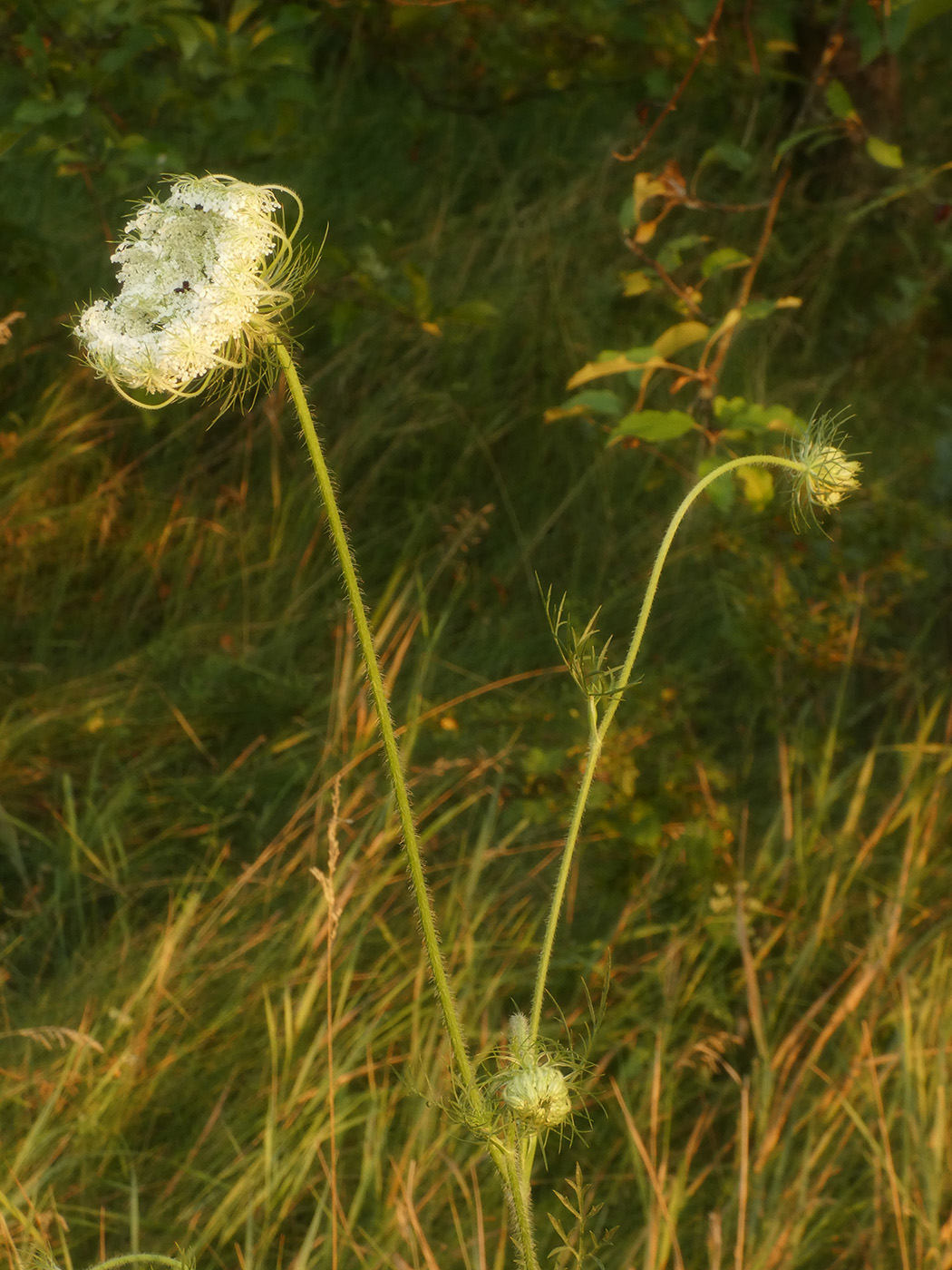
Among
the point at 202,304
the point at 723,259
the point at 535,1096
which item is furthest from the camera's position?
the point at 723,259

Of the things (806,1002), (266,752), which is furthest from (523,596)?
(806,1002)

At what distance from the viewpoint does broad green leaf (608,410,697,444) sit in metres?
1.95

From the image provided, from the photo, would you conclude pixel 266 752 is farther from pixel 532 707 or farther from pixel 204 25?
pixel 204 25

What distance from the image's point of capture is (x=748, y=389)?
3.25m

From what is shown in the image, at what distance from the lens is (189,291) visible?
0.91 m

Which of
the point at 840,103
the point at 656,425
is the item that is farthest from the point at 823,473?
the point at 840,103

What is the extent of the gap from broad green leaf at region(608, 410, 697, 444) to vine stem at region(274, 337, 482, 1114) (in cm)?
105

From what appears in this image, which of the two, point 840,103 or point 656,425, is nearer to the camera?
point 656,425

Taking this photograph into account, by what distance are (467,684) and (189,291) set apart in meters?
1.87

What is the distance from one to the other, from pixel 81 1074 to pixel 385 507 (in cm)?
160

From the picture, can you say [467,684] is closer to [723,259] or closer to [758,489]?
[758,489]

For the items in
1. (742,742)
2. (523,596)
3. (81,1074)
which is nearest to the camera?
(81,1074)

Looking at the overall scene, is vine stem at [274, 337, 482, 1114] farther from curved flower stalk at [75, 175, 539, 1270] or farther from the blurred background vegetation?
the blurred background vegetation

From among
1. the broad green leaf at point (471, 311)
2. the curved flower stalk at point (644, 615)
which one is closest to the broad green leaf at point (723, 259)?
the broad green leaf at point (471, 311)
